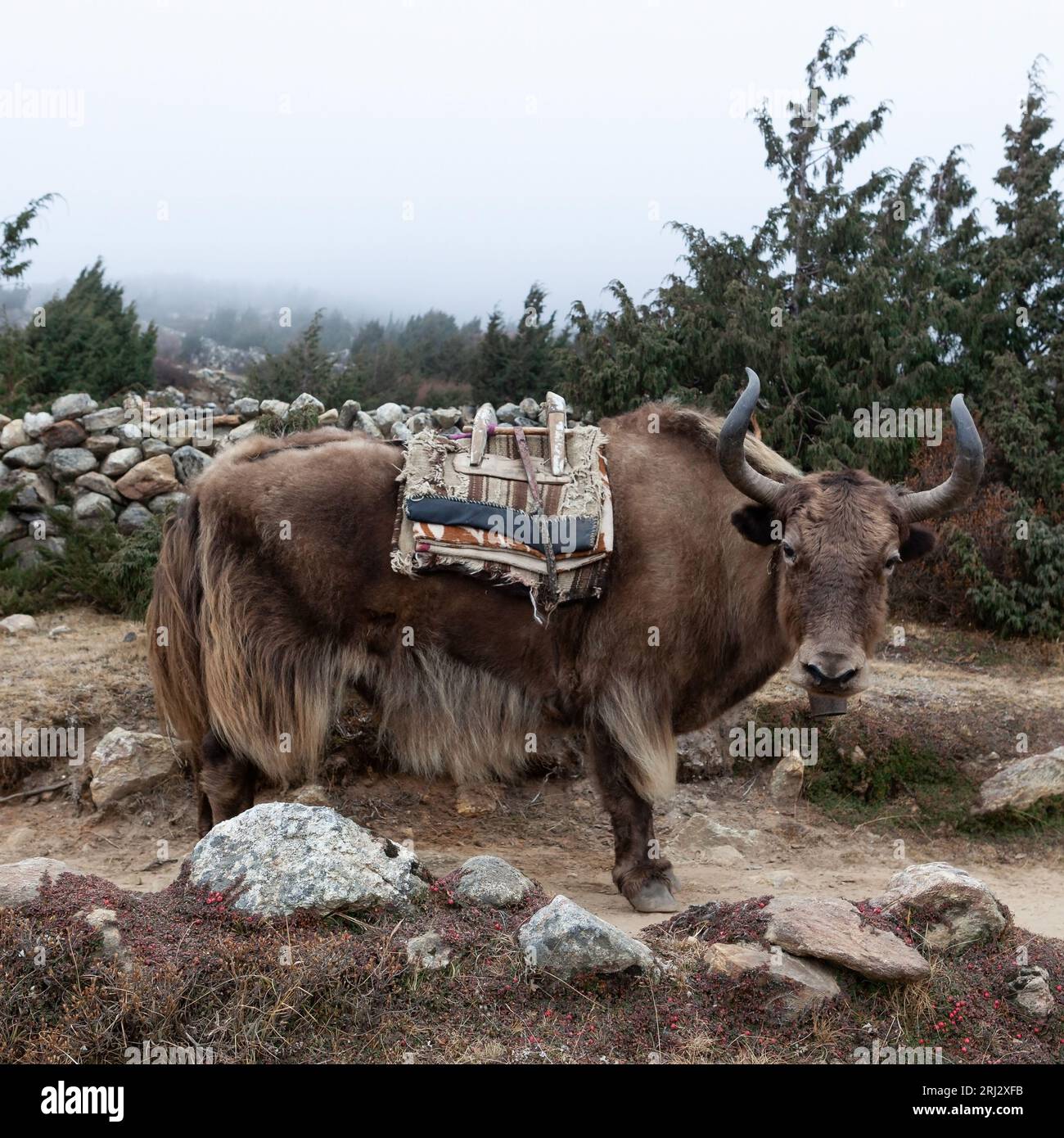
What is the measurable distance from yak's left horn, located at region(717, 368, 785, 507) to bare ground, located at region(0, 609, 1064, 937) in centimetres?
189

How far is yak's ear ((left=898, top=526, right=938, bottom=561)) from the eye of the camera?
179 inches

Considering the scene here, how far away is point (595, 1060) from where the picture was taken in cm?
316

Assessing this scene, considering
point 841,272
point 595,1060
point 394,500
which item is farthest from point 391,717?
point 841,272

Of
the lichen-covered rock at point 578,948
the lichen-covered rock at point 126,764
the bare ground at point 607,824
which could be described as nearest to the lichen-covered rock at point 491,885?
the lichen-covered rock at point 578,948

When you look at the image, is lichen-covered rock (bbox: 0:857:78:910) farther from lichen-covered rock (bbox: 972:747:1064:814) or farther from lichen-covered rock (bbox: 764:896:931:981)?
lichen-covered rock (bbox: 972:747:1064:814)

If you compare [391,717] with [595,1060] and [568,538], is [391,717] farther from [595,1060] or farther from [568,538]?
[595,1060]

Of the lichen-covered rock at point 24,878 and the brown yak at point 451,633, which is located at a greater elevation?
the brown yak at point 451,633

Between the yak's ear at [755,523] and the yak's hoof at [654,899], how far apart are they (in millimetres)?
1589

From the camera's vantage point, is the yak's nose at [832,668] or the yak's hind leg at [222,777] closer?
the yak's nose at [832,668]

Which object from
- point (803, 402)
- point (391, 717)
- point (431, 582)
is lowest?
point (391, 717)

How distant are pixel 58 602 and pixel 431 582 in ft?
15.7

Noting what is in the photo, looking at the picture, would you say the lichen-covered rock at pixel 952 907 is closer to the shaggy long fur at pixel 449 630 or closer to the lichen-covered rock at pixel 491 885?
the shaggy long fur at pixel 449 630

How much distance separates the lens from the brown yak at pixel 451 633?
477 centimetres

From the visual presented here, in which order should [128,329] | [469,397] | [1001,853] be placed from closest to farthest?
1. [1001,853]
2. [469,397]
3. [128,329]
